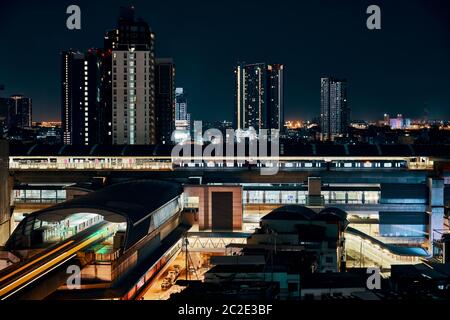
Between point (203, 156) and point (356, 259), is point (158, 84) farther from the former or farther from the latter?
point (356, 259)

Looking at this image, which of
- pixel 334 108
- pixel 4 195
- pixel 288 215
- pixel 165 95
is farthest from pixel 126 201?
pixel 334 108

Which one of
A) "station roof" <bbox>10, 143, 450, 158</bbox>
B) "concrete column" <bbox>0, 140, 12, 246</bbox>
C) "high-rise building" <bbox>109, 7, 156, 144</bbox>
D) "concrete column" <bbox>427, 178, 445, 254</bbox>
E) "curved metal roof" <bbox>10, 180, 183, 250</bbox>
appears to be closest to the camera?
"curved metal roof" <bbox>10, 180, 183, 250</bbox>

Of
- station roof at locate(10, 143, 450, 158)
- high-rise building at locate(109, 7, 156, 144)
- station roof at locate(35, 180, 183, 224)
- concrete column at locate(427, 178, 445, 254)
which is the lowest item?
concrete column at locate(427, 178, 445, 254)

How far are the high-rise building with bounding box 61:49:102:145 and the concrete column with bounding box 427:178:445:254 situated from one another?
28302 millimetres

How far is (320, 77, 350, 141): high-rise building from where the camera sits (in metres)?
64.2

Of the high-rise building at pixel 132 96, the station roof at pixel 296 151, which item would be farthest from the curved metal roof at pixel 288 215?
the high-rise building at pixel 132 96

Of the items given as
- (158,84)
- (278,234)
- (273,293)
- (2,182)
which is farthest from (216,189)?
(158,84)

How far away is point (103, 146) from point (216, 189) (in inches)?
277

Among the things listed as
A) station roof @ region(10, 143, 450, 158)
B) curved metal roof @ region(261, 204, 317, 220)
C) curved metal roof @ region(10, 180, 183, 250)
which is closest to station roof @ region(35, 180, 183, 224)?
curved metal roof @ region(10, 180, 183, 250)

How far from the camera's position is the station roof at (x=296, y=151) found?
19.5 metres

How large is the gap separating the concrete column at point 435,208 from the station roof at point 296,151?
9.82ft

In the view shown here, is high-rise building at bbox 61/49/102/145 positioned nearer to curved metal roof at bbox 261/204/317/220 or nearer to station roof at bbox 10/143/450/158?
station roof at bbox 10/143/450/158

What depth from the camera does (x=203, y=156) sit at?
19.7 m

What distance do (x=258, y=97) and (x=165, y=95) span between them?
77.4 ft
